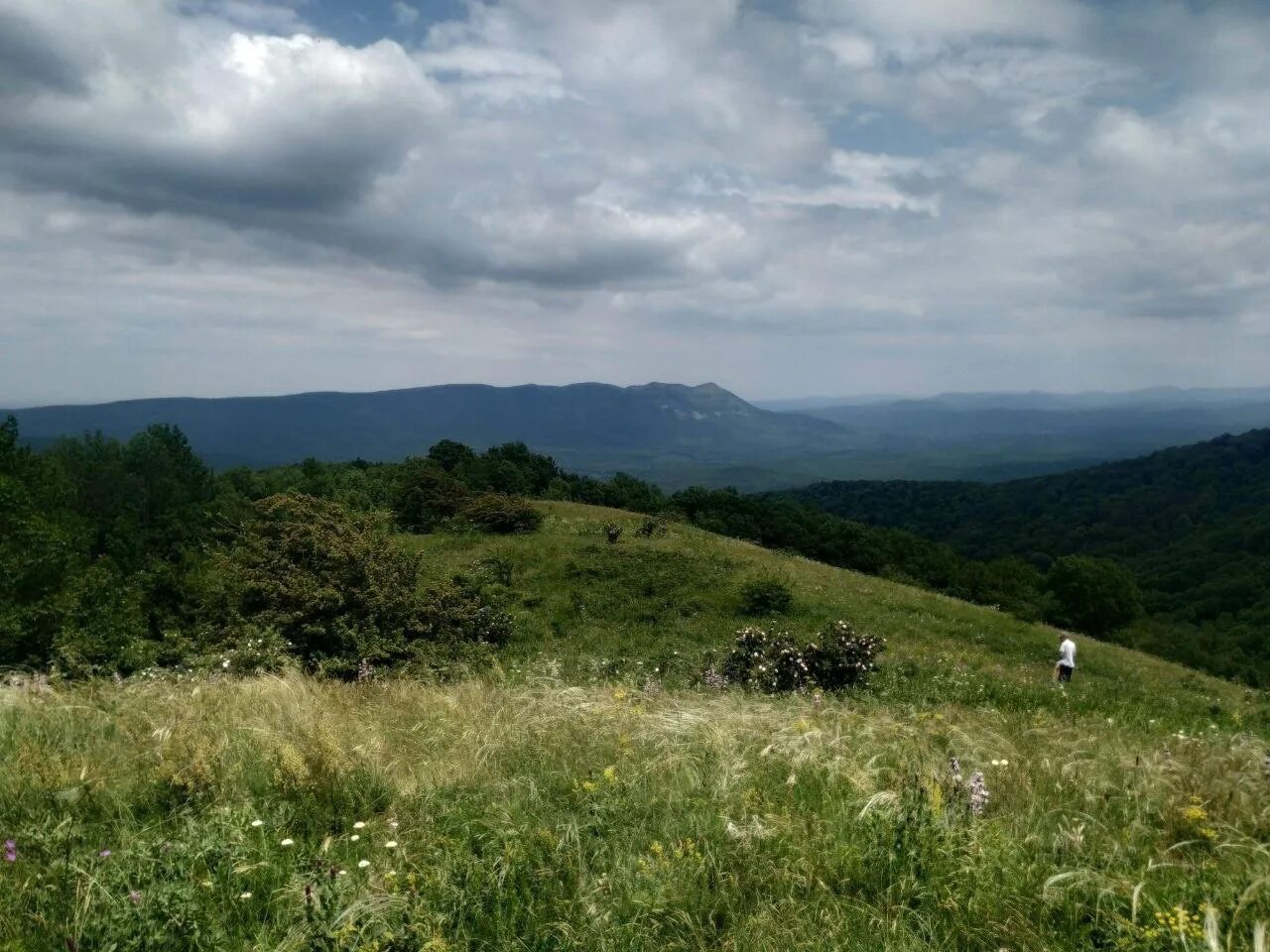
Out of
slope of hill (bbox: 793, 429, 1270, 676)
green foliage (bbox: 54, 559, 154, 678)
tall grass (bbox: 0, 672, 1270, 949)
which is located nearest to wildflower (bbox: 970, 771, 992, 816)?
tall grass (bbox: 0, 672, 1270, 949)

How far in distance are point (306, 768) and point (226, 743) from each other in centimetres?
93

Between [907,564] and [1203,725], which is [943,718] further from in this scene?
[907,564]

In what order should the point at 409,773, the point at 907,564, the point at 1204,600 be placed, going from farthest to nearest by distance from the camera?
1. the point at 1204,600
2. the point at 907,564
3. the point at 409,773

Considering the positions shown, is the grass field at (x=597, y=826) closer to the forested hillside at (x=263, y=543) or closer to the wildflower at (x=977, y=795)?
the wildflower at (x=977, y=795)

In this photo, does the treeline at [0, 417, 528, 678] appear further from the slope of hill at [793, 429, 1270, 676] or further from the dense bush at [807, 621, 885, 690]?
the slope of hill at [793, 429, 1270, 676]

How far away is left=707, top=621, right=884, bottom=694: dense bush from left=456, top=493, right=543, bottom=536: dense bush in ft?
82.4

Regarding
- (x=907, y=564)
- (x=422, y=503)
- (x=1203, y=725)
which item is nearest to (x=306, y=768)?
(x=1203, y=725)

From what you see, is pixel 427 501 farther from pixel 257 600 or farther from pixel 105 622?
pixel 257 600

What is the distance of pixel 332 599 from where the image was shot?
16.9 metres

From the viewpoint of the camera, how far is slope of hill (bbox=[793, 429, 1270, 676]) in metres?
83.8

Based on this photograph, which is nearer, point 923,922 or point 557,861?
point 923,922

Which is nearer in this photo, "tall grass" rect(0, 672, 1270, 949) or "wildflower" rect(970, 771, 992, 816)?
"tall grass" rect(0, 672, 1270, 949)

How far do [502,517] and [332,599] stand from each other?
77.3 ft

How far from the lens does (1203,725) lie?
996 centimetres
